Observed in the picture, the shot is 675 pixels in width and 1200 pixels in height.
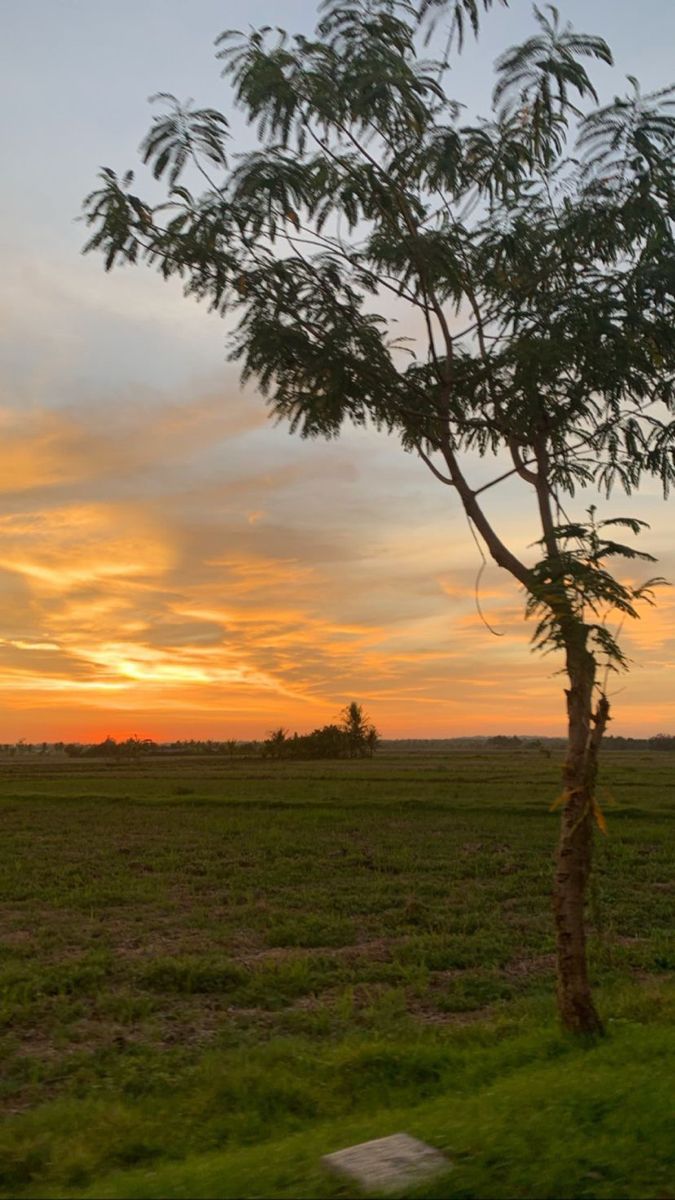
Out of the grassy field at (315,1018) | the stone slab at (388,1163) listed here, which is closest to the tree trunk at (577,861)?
the grassy field at (315,1018)

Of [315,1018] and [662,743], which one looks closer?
[315,1018]

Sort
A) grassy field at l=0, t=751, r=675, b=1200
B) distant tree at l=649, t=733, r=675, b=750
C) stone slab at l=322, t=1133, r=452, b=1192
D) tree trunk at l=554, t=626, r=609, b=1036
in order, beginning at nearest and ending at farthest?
stone slab at l=322, t=1133, r=452, b=1192, grassy field at l=0, t=751, r=675, b=1200, tree trunk at l=554, t=626, r=609, b=1036, distant tree at l=649, t=733, r=675, b=750

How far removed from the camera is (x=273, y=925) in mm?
15258

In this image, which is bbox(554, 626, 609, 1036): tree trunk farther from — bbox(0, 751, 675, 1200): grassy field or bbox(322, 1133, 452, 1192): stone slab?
bbox(322, 1133, 452, 1192): stone slab

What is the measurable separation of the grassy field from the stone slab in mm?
120

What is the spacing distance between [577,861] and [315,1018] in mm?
3948

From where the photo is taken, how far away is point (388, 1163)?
5.03 meters

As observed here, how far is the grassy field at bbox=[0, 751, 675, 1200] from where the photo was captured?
5.47m

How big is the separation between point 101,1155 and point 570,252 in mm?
8982

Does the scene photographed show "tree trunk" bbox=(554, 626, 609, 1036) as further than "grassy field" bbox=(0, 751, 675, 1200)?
Yes

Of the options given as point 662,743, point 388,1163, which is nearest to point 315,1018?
point 388,1163

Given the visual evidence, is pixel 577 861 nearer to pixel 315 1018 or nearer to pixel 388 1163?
pixel 388 1163

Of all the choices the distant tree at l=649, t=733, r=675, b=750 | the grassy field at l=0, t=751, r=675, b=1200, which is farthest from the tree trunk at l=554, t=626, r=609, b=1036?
the distant tree at l=649, t=733, r=675, b=750

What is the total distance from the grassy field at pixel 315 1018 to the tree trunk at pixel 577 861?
0.34 meters
